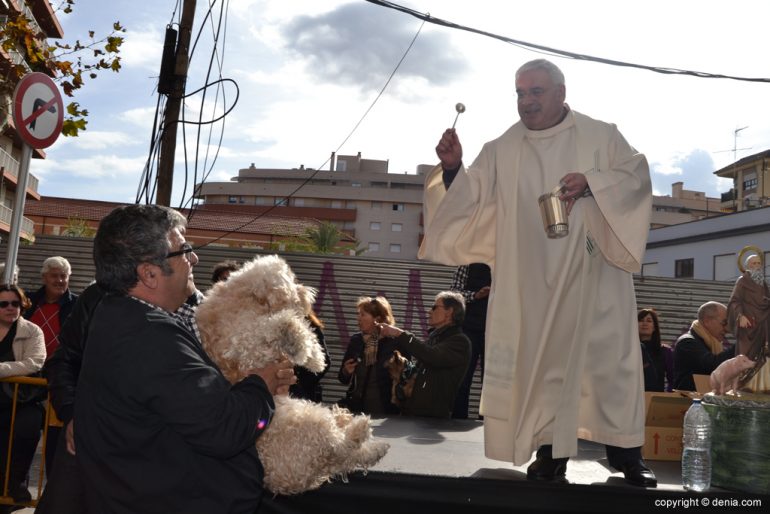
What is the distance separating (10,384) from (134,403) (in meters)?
3.74

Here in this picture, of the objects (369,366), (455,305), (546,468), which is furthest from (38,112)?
(546,468)

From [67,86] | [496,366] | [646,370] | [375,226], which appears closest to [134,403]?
[496,366]

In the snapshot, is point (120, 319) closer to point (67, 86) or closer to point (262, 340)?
point (262, 340)

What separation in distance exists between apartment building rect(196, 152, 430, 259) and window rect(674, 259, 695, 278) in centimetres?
3713

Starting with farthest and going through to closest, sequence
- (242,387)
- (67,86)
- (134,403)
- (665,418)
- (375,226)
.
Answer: (375,226)
(67,86)
(665,418)
(242,387)
(134,403)

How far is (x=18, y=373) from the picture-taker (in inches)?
218

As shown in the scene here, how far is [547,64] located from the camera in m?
3.60

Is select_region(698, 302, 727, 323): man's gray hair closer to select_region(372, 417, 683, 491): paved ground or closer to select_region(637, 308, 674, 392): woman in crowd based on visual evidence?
select_region(637, 308, 674, 392): woman in crowd

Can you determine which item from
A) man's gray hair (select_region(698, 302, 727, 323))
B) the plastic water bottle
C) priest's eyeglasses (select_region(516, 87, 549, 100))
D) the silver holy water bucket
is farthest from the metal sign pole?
man's gray hair (select_region(698, 302, 727, 323))

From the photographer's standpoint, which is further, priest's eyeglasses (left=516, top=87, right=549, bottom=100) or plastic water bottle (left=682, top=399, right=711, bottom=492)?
priest's eyeglasses (left=516, top=87, right=549, bottom=100)

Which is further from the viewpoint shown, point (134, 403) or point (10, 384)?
point (10, 384)

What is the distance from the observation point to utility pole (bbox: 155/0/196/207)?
359 inches

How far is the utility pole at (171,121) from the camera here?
9.11m

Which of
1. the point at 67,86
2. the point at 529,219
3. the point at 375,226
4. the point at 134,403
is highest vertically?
the point at 375,226
